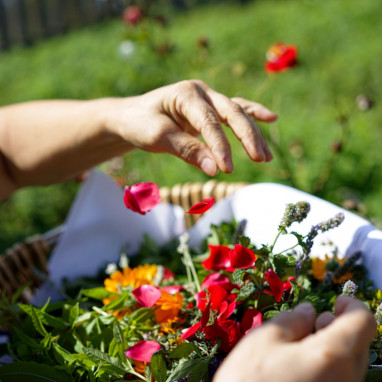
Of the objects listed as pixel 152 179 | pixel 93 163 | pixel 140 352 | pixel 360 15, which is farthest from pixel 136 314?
pixel 360 15

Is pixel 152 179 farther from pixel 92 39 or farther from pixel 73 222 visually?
pixel 92 39

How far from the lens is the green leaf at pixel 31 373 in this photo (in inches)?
23.2

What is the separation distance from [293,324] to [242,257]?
8.0 inches

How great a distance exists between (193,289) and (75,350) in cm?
17

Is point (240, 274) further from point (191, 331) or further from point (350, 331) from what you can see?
point (350, 331)

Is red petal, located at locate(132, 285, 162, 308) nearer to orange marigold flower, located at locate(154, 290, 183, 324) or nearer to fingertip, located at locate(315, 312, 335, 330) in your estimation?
orange marigold flower, located at locate(154, 290, 183, 324)

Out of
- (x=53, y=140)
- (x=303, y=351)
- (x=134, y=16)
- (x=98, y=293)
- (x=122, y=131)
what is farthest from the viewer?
(x=134, y=16)

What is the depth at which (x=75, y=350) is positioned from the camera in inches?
26.0

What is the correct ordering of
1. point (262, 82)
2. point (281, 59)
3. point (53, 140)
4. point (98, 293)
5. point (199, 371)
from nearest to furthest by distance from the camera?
1. point (199, 371)
2. point (98, 293)
3. point (53, 140)
4. point (281, 59)
5. point (262, 82)

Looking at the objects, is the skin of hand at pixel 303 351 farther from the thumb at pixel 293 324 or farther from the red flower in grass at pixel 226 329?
the red flower in grass at pixel 226 329

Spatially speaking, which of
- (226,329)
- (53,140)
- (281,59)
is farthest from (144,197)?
(281,59)

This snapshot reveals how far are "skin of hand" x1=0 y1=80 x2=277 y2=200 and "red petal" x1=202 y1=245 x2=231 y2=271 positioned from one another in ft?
0.33

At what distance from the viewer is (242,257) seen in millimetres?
585

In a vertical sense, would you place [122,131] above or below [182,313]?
above
